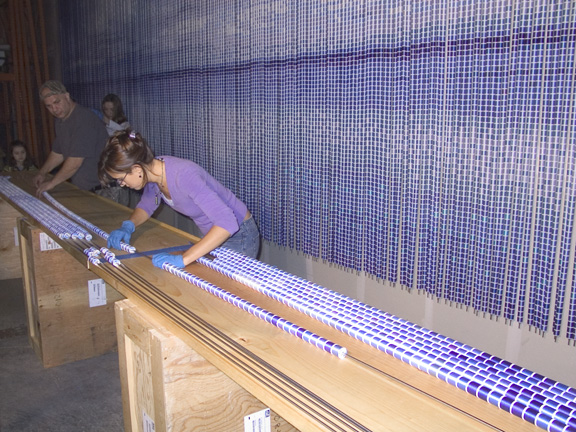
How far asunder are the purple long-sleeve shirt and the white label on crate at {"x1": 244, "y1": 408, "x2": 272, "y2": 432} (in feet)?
2.33

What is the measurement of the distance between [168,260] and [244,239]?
2.11 feet

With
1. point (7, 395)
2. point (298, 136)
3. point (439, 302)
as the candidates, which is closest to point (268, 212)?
point (298, 136)

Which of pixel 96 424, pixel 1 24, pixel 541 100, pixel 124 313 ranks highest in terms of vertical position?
pixel 1 24

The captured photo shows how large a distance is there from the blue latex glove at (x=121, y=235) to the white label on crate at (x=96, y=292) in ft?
2.60

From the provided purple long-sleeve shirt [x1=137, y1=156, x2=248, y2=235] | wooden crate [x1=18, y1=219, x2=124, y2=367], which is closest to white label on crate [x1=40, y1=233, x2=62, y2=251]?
wooden crate [x1=18, y1=219, x2=124, y2=367]

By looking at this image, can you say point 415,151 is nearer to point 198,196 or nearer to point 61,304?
point 198,196

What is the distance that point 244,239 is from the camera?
2.72 meters

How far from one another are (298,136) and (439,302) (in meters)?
1.25

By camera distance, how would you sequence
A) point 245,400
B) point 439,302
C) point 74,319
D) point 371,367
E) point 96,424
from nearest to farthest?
point 371,367 < point 245,400 < point 439,302 < point 96,424 < point 74,319

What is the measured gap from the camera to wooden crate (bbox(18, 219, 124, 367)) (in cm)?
318

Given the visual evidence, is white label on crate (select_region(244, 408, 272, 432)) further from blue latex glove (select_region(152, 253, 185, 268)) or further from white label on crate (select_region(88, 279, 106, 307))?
white label on crate (select_region(88, 279, 106, 307))

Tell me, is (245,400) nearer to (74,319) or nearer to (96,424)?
(96,424)

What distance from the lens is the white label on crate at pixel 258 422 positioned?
71.3 inches

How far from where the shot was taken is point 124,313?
6.17 feet
